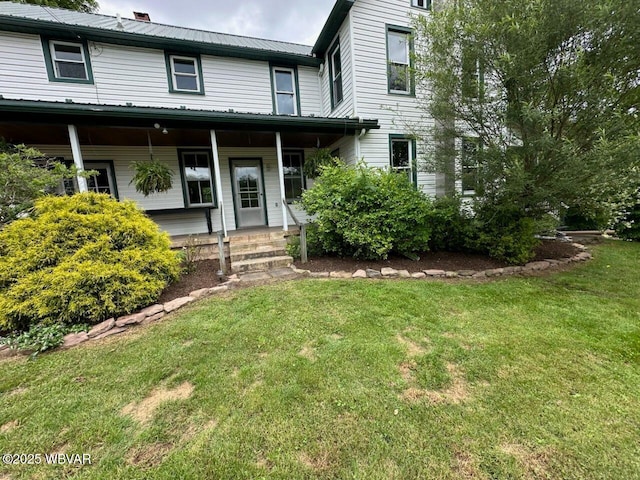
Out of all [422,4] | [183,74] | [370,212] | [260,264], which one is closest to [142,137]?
[183,74]

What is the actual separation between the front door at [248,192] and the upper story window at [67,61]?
409cm

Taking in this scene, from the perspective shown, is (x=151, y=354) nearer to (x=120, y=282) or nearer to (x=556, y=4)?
(x=120, y=282)

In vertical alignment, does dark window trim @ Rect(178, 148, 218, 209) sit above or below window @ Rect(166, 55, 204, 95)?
below

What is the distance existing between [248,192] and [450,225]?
565 cm

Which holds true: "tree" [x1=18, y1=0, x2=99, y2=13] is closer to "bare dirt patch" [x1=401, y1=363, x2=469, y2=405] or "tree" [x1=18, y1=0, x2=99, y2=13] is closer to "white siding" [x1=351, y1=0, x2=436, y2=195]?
"white siding" [x1=351, y1=0, x2=436, y2=195]

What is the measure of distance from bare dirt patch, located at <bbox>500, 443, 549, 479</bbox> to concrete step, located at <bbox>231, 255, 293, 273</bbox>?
423cm

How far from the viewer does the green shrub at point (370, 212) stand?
16.5 feet

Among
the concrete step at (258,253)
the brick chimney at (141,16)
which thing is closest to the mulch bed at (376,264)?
the concrete step at (258,253)

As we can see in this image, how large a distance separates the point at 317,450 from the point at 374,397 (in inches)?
23.1

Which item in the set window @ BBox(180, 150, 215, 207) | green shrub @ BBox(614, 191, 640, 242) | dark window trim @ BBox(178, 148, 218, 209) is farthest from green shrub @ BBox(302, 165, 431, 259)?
green shrub @ BBox(614, 191, 640, 242)

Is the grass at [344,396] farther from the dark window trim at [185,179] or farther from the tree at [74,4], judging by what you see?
the tree at [74,4]

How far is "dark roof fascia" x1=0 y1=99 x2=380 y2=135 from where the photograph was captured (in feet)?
16.2

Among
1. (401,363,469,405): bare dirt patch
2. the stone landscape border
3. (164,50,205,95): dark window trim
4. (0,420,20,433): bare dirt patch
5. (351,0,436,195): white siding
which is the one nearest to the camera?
(0,420,20,433): bare dirt patch

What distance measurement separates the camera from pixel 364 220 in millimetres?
4992
